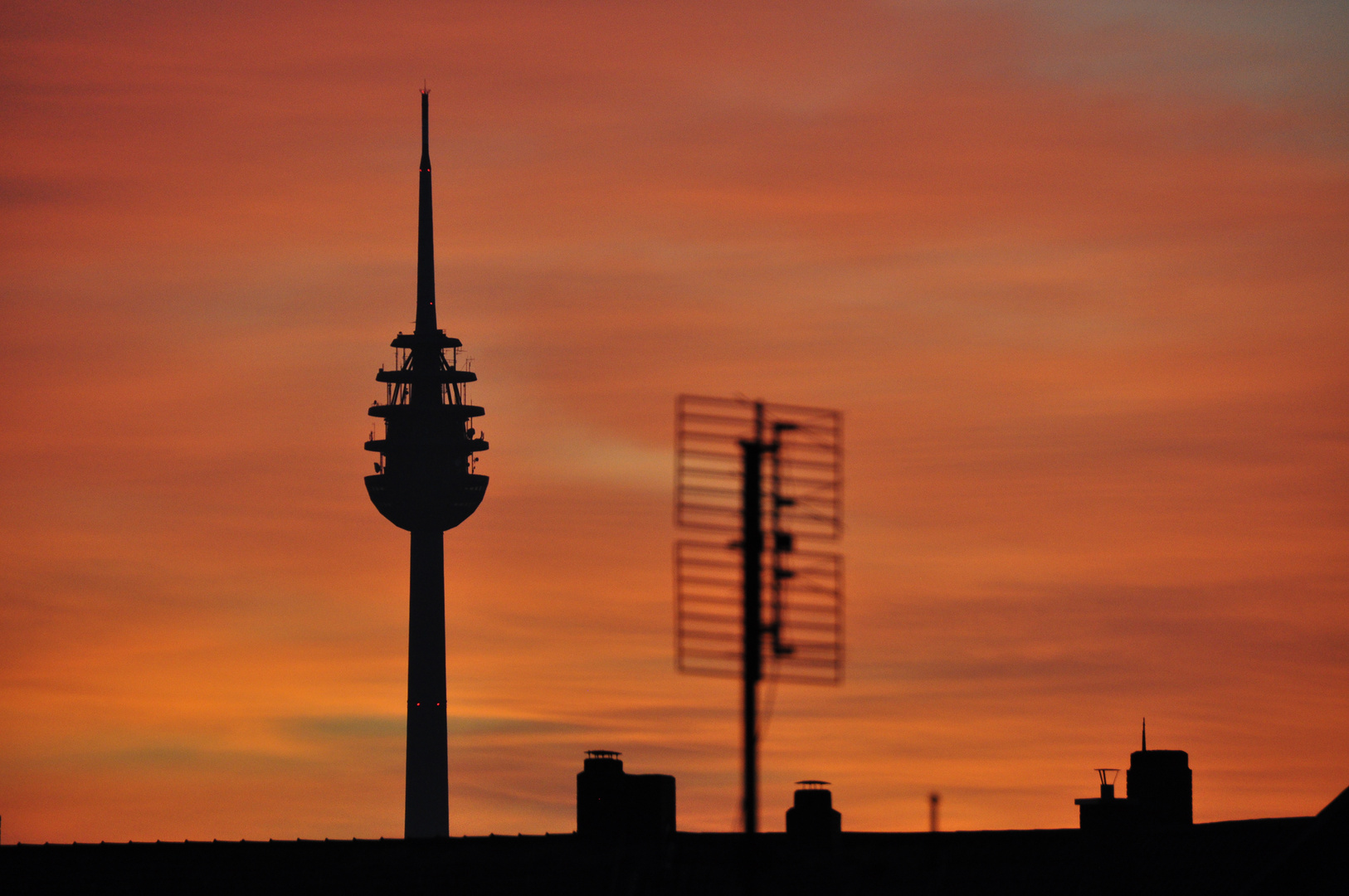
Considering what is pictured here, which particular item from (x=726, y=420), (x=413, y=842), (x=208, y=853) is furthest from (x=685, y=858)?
(x=726, y=420)

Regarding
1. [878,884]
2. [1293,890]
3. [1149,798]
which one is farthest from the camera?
[1149,798]

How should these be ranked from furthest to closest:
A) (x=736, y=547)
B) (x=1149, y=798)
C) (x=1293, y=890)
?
(x=1149, y=798) → (x=1293, y=890) → (x=736, y=547)

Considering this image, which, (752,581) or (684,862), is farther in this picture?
(684,862)

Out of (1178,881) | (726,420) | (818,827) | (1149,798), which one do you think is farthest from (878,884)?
(726,420)

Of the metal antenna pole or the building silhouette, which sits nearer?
the metal antenna pole

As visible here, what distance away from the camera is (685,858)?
69062mm

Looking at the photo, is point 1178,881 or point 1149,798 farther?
point 1149,798

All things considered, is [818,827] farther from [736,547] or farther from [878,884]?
[736,547]

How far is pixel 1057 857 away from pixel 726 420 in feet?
126

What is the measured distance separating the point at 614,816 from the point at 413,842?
5.87 meters

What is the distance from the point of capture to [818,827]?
229ft

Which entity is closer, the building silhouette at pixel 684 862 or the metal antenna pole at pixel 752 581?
A: the metal antenna pole at pixel 752 581

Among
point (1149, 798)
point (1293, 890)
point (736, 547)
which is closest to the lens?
point (736, 547)

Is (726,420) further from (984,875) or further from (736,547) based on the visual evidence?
(984,875)
